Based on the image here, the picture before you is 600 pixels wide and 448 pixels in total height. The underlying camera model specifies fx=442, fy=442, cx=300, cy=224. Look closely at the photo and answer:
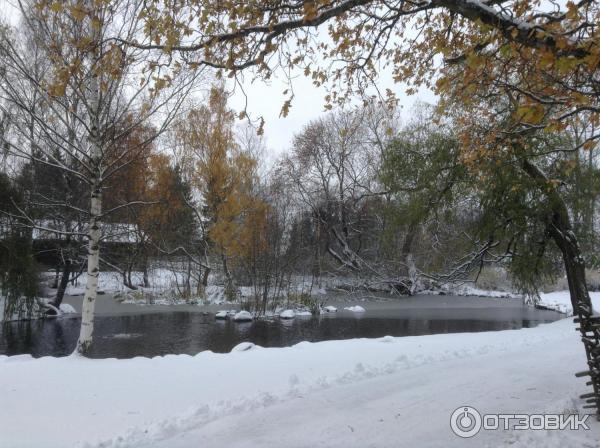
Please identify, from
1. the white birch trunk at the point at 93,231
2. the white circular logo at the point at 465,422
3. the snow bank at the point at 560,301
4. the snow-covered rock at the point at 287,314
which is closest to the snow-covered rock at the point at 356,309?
the snow-covered rock at the point at 287,314

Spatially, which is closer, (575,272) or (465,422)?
(465,422)

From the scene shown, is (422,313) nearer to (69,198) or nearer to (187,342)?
(187,342)

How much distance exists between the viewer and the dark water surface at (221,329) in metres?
13.1

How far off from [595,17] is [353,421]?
5165 millimetres

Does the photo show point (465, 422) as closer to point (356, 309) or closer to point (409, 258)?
point (409, 258)

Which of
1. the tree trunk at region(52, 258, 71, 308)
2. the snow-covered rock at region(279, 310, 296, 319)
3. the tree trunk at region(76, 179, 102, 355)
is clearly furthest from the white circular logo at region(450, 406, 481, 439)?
the tree trunk at region(52, 258, 71, 308)

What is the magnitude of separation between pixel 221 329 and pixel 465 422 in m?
12.9

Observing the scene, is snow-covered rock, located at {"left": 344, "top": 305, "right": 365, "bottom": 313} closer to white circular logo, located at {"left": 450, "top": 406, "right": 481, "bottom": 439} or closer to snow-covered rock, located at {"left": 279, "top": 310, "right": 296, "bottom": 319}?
snow-covered rock, located at {"left": 279, "top": 310, "right": 296, "bottom": 319}

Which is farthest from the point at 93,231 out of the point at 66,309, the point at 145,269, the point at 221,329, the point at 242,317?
the point at 145,269

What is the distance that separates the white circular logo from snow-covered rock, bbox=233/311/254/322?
14.6 meters

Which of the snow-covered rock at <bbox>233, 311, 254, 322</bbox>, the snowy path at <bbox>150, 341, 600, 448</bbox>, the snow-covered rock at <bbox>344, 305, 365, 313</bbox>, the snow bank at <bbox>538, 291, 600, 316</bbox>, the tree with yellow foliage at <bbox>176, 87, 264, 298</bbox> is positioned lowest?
the snowy path at <bbox>150, 341, 600, 448</bbox>

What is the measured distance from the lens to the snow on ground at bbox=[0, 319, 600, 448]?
4238 millimetres

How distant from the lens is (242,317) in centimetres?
1884

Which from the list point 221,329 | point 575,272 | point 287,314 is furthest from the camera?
point 287,314
